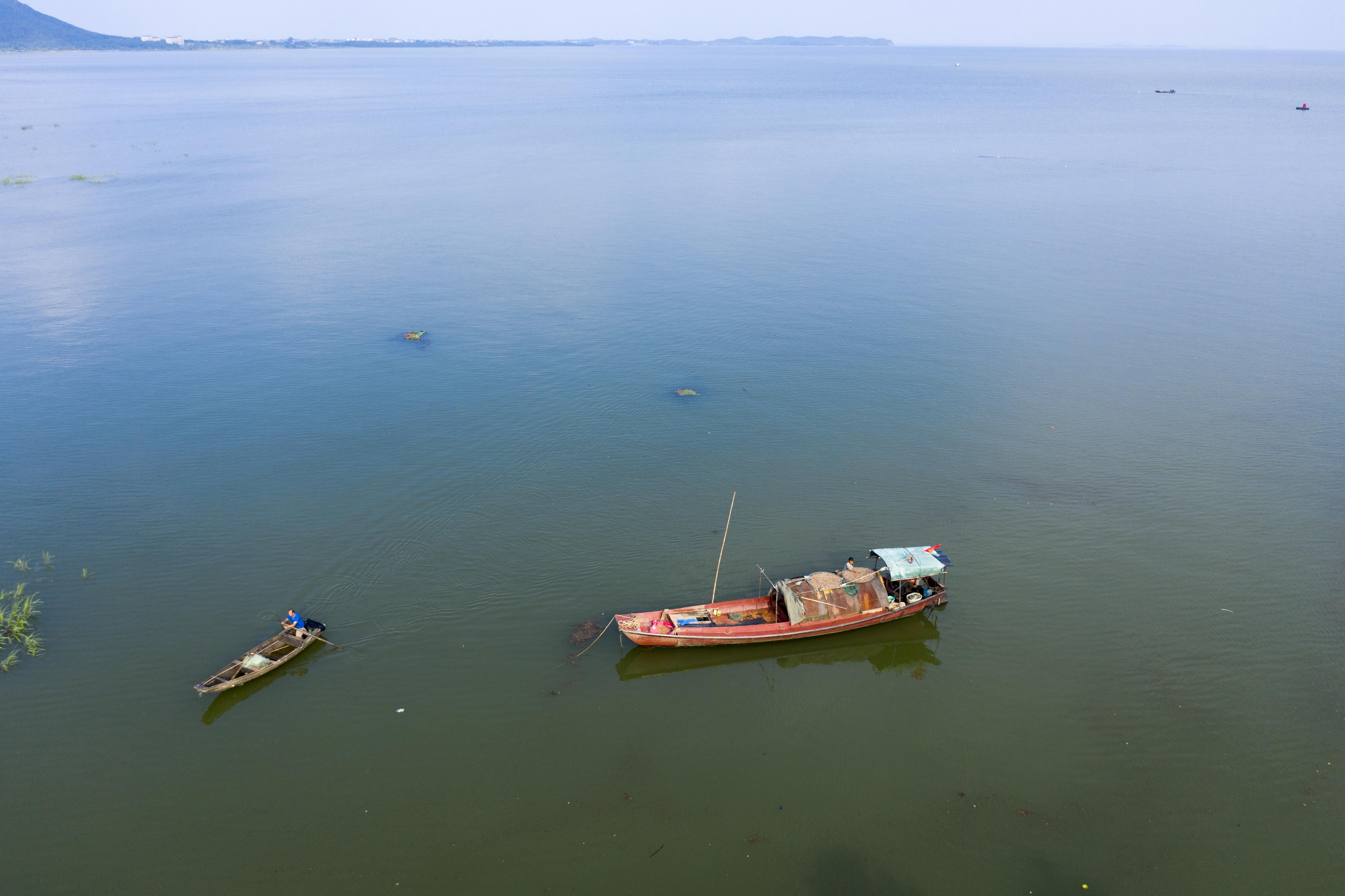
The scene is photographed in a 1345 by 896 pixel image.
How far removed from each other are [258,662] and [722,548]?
14.7m

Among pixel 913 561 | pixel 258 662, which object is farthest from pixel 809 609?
pixel 258 662

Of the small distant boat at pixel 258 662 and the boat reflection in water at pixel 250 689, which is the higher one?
the small distant boat at pixel 258 662

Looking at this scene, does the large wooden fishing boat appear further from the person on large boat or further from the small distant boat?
the small distant boat

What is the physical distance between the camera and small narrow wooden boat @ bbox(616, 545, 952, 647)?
22.5 metres

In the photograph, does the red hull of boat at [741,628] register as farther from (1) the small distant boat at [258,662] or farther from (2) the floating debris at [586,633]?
(1) the small distant boat at [258,662]

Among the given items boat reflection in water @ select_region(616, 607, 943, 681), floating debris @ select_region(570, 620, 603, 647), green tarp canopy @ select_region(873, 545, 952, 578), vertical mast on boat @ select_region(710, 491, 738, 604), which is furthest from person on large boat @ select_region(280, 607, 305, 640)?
green tarp canopy @ select_region(873, 545, 952, 578)

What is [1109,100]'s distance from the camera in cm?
15100

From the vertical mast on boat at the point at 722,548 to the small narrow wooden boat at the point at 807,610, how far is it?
1.62ft

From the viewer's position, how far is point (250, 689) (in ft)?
69.7

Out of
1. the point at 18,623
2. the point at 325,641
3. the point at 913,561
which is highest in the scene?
the point at 913,561

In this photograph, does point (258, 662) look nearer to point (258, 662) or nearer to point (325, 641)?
point (258, 662)

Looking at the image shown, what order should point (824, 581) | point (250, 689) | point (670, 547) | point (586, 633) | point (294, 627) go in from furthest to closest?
point (670, 547), point (824, 581), point (586, 633), point (294, 627), point (250, 689)

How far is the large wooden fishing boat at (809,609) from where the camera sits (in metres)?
22.5

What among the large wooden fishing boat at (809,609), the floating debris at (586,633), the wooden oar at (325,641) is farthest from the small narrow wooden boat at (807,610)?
the wooden oar at (325,641)
